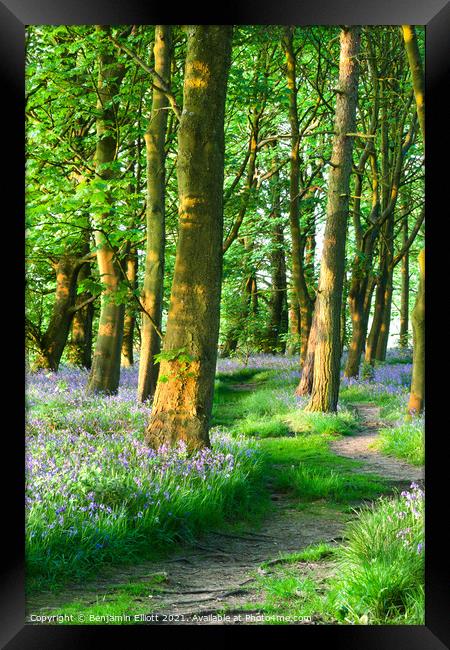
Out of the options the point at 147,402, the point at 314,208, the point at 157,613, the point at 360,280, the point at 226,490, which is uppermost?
the point at 314,208

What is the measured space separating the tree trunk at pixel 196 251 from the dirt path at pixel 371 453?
1697 mm

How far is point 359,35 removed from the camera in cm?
688

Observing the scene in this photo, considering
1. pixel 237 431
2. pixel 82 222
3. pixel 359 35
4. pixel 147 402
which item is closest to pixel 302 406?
pixel 237 431

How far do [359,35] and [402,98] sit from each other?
2.66 metres

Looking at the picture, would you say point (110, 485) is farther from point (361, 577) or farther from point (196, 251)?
point (196, 251)

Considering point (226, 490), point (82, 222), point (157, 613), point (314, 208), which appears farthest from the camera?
point (314, 208)

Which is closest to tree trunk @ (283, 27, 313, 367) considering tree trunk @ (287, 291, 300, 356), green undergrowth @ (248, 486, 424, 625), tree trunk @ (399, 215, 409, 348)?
tree trunk @ (287, 291, 300, 356)

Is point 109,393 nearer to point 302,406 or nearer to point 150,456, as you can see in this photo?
point 302,406

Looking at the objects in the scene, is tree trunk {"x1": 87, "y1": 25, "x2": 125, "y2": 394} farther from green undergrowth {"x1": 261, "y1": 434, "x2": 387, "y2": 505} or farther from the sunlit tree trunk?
the sunlit tree trunk

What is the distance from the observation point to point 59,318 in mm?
9359

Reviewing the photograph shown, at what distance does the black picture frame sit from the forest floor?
506 millimetres

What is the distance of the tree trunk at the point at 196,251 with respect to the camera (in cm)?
595

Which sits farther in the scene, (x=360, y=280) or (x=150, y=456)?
(x=360, y=280)
